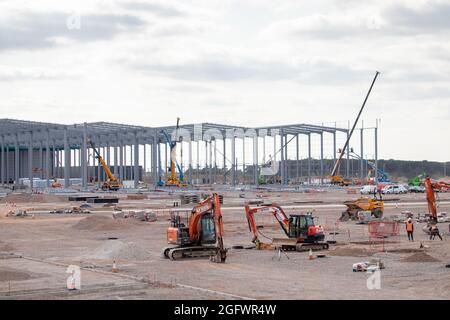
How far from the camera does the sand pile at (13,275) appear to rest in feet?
70.3

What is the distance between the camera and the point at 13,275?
2189 centimetres

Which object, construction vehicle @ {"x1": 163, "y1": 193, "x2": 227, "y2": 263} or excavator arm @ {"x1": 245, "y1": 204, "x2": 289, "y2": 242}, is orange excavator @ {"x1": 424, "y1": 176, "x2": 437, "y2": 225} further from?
construction vehicle @ {"x1": 163, "y1": 193, "x2": 227, "y2": 263}

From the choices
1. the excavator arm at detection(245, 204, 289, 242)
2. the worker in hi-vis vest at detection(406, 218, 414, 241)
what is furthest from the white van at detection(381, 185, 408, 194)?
the excavator arm at detection(245, 204, 289, 242)

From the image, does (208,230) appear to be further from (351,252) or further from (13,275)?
(13,275)

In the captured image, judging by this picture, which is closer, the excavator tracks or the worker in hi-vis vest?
the excavator tracks

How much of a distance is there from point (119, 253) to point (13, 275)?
6.70 meters

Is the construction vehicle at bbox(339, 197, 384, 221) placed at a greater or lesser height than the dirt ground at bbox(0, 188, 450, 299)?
greater

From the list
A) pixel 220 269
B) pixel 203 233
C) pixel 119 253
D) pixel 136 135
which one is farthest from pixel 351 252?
pixel 136 135

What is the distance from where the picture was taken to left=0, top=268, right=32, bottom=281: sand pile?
21441 millimetres

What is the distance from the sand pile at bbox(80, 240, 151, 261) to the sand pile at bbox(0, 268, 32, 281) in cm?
540

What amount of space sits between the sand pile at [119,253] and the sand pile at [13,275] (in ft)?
17.7

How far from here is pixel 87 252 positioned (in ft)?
99.7

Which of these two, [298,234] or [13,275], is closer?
[13,275]
